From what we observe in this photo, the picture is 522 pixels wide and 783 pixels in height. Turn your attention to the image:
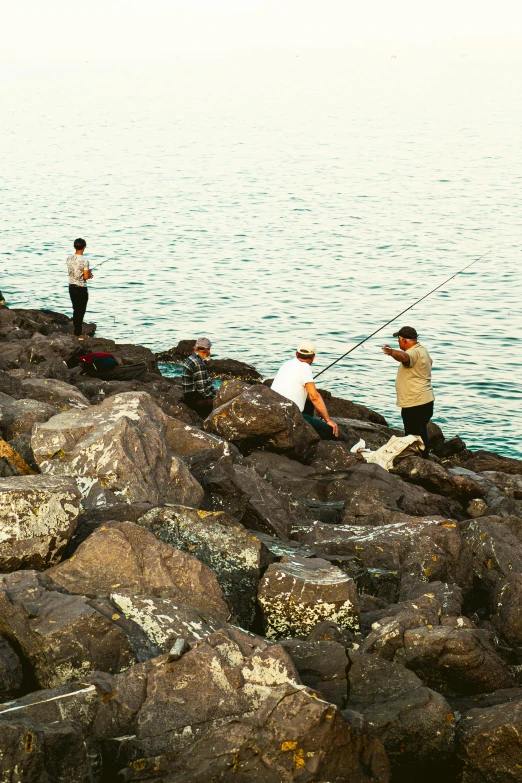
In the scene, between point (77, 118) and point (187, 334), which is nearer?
point (187, 334)

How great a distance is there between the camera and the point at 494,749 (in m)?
4.90

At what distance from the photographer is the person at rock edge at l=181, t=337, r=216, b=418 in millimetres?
13078

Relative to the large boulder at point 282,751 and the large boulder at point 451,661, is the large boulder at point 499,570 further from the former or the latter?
the large boulder at point 282,751

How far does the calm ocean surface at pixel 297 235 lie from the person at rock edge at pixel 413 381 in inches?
190

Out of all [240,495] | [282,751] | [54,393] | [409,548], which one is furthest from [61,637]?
[54,393]

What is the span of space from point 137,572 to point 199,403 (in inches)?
287

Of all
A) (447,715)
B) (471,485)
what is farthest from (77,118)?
(447,715)

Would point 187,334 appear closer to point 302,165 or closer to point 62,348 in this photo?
point 62,348

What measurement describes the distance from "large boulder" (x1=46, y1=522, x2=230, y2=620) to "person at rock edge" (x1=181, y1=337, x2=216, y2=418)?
23.1ft

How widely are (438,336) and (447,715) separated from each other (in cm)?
1959

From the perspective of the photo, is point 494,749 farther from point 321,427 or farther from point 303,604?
point 321,427

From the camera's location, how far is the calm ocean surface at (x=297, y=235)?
907 inches

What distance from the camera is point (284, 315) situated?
1033 inches

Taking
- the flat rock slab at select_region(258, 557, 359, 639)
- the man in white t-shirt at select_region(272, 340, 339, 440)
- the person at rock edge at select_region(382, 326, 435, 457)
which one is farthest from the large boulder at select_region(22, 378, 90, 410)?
the flat rock slab at select_region(258, 557, 359, 639)
